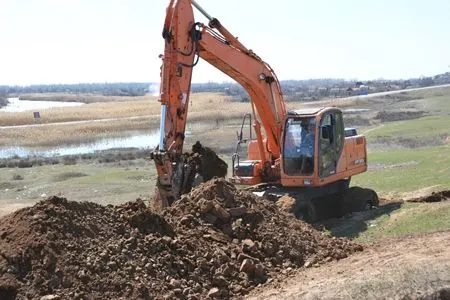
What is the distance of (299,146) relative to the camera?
1523cm

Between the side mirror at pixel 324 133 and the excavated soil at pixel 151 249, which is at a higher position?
the side mirror at pixel 324 133

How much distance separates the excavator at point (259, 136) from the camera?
13.5 metres

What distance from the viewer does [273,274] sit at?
30.6ft

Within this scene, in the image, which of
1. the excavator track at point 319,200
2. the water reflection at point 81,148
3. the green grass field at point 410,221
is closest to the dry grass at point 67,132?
the water reflection at point 81,148

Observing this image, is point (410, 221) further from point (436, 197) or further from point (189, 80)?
point (189, 80)

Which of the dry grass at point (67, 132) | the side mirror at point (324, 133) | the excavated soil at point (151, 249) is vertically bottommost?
the dry grass at point (67, 132)

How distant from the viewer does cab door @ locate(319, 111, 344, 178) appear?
15203 millimetres

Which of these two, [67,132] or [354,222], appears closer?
[354,222]

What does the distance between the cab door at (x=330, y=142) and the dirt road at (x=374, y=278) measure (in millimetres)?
5385

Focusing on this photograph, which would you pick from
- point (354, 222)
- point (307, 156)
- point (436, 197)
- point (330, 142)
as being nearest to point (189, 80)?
point (307, 156)

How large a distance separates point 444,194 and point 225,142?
2609cm

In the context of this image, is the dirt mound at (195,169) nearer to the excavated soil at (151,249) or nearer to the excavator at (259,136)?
the excavator at (259,136)

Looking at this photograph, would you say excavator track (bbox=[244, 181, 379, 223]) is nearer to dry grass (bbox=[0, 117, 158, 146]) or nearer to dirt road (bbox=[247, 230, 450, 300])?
dirt road (bbox=[247, 230, 450, 300])

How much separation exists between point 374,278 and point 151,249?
311cm
